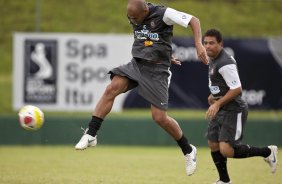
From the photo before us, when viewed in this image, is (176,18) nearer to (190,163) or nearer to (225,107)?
(225,107)

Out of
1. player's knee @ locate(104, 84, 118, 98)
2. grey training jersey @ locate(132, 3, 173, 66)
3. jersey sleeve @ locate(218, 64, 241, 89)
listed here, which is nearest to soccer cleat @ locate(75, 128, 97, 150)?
player's knee @ locate(104, 84, 118, 98)

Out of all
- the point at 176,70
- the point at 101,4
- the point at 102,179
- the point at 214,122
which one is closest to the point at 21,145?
the point at 176,70

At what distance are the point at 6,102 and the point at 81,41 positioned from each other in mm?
3505

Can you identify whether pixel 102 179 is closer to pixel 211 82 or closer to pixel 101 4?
pixel 211 82

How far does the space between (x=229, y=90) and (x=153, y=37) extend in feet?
4.69

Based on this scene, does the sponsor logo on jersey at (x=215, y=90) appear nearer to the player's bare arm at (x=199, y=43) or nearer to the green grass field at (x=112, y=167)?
the player's bare arm at (x=199, y=43)

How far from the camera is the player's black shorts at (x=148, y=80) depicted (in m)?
10.6

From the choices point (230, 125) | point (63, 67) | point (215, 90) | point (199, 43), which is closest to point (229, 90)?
point (215, 90)

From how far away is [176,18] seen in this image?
34.4 ft

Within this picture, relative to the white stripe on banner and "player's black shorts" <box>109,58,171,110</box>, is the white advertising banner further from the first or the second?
the white stripe on banner

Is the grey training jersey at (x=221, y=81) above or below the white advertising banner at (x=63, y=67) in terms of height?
above

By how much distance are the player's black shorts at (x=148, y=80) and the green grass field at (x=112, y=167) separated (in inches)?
54.4

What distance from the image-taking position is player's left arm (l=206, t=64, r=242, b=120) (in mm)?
10094

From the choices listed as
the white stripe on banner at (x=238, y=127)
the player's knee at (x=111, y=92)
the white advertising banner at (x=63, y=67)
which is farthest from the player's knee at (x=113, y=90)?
the white advertising banner at (x=63, y=67)
